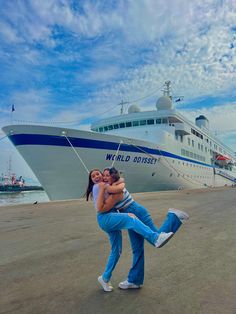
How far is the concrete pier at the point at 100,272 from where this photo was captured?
2463 mm

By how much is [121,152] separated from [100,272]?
12046 millimetres

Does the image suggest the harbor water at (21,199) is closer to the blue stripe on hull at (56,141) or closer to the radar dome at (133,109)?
the blue stripe on hull at (56,141)

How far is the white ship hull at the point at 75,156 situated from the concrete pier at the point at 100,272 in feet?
25.3

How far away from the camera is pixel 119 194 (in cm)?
282

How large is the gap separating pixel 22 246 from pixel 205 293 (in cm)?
333

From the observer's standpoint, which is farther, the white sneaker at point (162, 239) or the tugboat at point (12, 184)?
the tugboat at point (12, 184)

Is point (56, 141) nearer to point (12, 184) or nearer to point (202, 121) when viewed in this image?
point (202, 121)

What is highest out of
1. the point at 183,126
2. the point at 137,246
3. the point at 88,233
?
the point at 183,126

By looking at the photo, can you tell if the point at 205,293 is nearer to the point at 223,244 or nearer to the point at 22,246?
the point at 223,244

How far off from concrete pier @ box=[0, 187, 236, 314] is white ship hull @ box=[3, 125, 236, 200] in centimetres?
772

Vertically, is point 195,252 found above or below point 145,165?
below

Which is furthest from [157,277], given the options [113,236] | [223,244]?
[223,244]

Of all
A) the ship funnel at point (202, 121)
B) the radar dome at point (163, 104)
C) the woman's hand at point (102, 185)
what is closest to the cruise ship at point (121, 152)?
the radar dome at point (163, 104)

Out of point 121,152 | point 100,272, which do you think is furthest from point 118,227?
point 121,152
